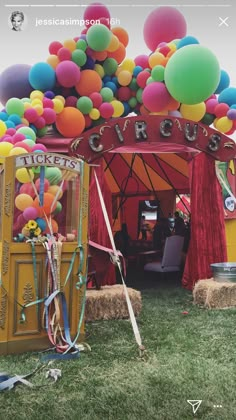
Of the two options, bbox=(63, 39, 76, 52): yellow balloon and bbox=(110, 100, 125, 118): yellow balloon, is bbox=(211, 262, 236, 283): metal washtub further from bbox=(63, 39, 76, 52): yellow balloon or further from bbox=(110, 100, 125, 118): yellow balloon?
bbox=(63, 39, 76, 52): yellow balloon

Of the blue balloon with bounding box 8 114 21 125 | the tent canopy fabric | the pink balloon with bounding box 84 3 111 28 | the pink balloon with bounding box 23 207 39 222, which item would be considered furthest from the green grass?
the tent canopy fabric

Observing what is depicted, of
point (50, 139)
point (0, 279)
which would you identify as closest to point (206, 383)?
point (0, 279)

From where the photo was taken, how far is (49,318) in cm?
331

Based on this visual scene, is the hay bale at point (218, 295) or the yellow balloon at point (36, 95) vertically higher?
the yellow balloon at point (36, 95)

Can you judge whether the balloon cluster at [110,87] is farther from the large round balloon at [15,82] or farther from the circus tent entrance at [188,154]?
the circus tent entrance at [188,154]

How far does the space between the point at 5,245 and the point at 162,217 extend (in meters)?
6.58

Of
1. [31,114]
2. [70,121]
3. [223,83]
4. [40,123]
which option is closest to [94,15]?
[31,114]

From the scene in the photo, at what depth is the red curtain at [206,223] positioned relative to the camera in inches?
229

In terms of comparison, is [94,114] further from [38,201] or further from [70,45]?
[38,201]

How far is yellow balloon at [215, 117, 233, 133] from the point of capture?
19.2 ft

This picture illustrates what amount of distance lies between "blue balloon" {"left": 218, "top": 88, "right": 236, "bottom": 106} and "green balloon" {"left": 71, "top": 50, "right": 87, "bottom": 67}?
2.01 metres

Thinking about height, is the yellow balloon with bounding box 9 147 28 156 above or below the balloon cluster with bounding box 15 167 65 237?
above

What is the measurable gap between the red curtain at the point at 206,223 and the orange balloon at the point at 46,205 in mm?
2740

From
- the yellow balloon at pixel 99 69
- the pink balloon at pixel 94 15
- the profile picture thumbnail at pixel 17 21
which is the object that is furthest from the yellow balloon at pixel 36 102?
the profile picture thumbnail at pixel 17 21
